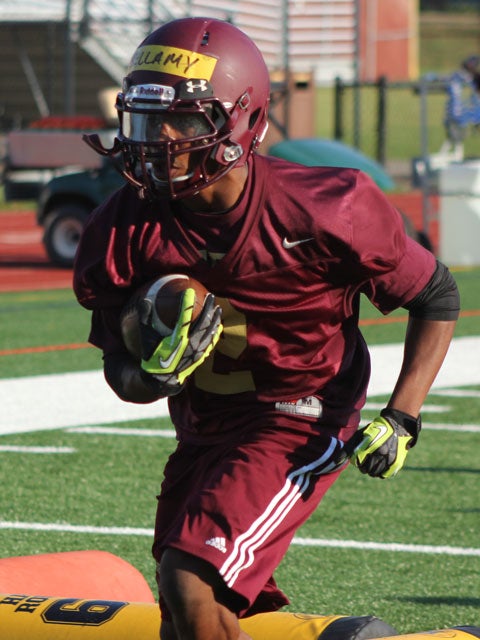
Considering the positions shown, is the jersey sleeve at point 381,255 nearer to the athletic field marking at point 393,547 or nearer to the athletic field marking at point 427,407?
the athletic field marking at point 393,547

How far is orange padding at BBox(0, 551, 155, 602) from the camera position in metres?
4.26

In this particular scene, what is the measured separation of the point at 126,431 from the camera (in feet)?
22.9

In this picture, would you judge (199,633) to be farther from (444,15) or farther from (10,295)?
(444,15)

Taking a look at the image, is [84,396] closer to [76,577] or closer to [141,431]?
[141,431]

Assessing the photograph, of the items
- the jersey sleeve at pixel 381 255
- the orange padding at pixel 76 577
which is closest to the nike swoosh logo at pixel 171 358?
the jersey sleeve at pixel 381 255

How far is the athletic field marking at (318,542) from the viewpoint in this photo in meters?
5.11

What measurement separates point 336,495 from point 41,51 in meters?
23.5

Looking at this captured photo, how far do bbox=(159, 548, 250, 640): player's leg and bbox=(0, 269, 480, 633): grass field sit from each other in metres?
1.22

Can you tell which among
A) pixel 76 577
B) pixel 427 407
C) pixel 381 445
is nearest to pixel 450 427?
pixel 427 407

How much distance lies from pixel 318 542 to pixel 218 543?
2.05m

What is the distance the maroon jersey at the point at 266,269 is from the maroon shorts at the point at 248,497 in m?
0.07

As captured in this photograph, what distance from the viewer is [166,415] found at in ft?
24.2

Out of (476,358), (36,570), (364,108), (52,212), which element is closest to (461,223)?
(52,212)

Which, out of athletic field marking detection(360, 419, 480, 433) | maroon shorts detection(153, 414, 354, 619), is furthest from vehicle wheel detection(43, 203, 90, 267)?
maroon shorts detection(153, 414, 354, 619)
